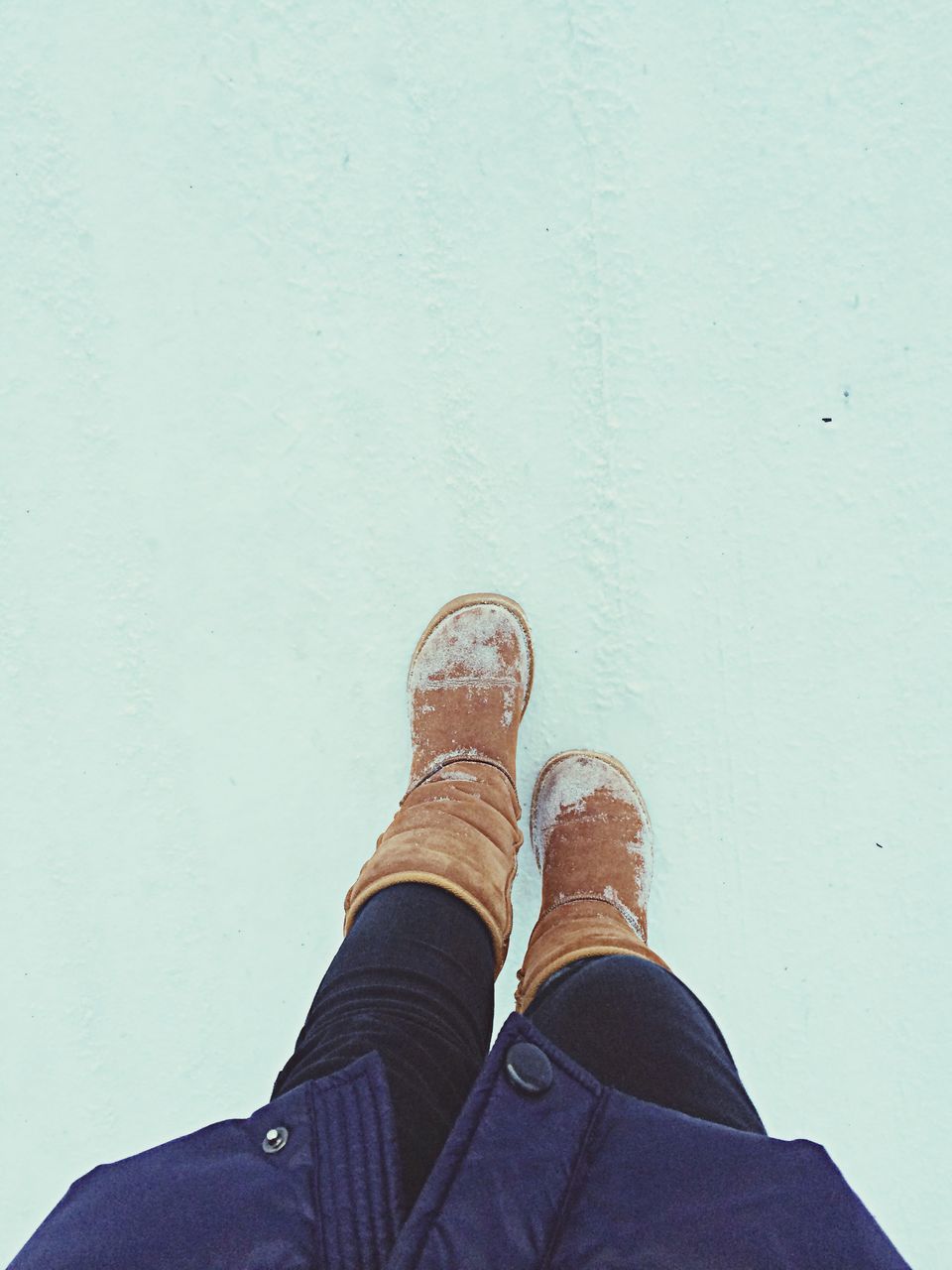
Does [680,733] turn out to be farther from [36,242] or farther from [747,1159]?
[36,242]

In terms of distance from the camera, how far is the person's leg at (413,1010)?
1.78 feet

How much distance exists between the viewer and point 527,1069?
496mm

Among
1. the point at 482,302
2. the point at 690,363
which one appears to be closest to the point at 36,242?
the point at 482,302

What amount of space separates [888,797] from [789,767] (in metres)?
0.12

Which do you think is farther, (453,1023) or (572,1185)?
(453,1023)

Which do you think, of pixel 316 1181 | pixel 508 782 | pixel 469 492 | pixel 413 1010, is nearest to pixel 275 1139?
pixel 316 1181

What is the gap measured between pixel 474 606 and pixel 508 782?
0.73ft

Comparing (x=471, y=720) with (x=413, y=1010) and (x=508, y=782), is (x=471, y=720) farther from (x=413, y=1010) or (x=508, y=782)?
(x=413, y=1010)

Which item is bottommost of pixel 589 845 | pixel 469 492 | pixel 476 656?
pixel 589 845

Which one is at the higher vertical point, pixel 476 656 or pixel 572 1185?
pixel 476 656

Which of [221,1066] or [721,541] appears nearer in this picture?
[721,541]

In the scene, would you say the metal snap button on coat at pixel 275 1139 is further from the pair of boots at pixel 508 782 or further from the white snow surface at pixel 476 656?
the white snow surface at pixel 476 656

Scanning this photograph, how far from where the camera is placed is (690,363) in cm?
86

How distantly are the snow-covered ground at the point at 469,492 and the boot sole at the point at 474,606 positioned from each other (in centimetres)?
2
